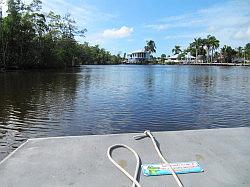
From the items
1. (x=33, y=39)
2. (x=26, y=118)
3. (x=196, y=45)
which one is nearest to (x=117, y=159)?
(x=26, y=118)

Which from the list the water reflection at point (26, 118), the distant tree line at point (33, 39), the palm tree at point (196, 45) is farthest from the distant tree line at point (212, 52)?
the water reflection at point (26, 118)

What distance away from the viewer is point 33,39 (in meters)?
51.9

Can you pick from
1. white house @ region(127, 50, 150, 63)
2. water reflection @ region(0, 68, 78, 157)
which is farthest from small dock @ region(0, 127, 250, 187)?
white house @ region(127, 50, 150, 63)

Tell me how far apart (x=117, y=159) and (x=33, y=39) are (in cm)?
5291

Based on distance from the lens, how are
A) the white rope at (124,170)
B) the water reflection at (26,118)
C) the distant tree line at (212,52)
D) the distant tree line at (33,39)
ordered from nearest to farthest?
the white rope at (124,170), the water reflection at (26,118), the distant tree line at (33,39), the distant tree line at (212,52)

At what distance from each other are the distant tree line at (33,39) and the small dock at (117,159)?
46739 mm

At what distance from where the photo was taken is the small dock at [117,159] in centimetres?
240

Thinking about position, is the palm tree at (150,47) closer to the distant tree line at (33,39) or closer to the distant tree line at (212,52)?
the distant tree line at (212,52)

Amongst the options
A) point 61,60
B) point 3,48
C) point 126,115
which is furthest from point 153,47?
point 126,115

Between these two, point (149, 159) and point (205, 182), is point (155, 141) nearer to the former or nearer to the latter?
point (149, 159)

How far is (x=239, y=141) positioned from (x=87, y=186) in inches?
76.2

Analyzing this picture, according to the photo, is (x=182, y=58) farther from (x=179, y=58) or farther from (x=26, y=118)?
(x=26, y=118)

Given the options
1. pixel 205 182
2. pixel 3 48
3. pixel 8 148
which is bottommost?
pixel 8 148

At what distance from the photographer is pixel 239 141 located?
10.9 ft
